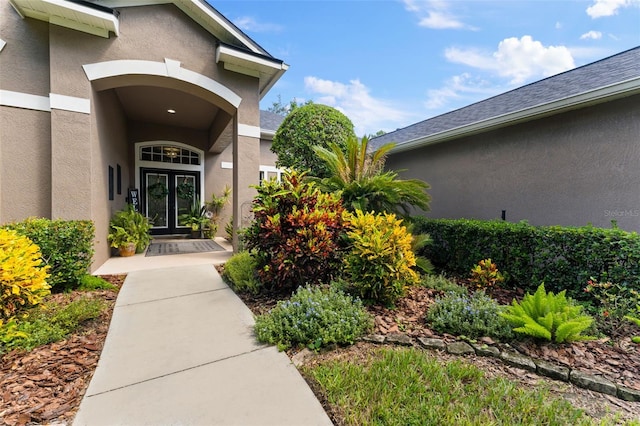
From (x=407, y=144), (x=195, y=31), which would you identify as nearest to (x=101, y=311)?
(x=195, y=31)

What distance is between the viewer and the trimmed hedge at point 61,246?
3.80 m

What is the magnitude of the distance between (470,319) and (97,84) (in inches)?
278

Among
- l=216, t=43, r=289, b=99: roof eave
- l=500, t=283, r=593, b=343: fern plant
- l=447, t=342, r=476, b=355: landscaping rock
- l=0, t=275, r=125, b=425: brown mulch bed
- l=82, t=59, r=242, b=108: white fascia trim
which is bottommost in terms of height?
l=0, t=275, r=125, b=425: brown mulch bed

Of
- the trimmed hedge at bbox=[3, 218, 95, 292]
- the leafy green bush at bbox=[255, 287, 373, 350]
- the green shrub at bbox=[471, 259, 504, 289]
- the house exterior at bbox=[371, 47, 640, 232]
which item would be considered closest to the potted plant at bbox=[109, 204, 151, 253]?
the trimmed hedge at bbox=[3, 218, 95, 292]

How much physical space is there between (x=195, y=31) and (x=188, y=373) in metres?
6.36

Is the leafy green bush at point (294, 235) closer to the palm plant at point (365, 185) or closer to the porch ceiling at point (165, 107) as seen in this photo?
the palm plant at point (365, 185)

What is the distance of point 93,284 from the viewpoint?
421cm

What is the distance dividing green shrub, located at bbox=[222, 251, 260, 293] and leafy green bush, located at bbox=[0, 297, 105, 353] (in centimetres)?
161

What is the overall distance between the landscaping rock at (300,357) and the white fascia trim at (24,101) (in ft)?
19.3

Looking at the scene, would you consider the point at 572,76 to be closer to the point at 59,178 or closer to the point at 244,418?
the point at 244,418

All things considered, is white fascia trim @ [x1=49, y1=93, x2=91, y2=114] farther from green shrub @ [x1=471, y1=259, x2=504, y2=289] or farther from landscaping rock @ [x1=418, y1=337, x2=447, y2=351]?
green shrub @ [x1=471, y1=259, x2=504, y2=289]

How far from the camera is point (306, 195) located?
3.89 meters

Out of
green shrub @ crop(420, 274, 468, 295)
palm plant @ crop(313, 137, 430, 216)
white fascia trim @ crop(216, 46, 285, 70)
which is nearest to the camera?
green shrub @ crop(420, 274, 468, 295)

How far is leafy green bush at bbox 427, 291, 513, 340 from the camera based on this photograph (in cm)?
272
